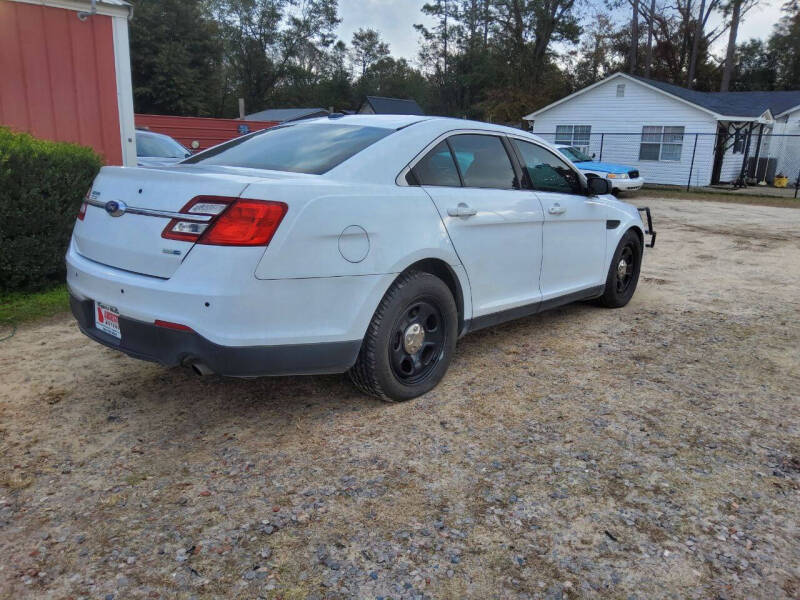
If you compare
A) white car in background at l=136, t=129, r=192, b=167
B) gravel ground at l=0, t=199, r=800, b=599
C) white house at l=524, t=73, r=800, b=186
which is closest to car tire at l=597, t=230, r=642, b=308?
gravel ground at l=0, t=199, r=800, b=599

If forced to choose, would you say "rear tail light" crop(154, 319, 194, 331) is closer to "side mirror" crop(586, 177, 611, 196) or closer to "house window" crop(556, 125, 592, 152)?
"side mirror" crop(586, 177, 611, 196)

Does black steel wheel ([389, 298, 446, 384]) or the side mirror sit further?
the side mirror

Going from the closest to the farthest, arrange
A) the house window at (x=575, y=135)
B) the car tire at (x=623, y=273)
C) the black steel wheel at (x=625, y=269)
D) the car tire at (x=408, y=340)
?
1. the car tire at (x=408, y=340)
2. the car tire at (x=623, y=273)
3. the black steel wheel at (x=625, y=269)
4. the house window at (x=575, y=135)

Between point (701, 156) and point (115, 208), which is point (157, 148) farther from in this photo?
point (701, 156)

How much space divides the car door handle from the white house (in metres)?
20.6

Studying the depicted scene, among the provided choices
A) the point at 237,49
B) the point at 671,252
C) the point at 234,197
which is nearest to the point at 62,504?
the point at 234,197

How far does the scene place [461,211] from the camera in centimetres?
354

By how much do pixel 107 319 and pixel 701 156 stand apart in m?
23.7

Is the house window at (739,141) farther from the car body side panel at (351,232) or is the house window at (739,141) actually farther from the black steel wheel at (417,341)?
the car body side panel at (351,232)

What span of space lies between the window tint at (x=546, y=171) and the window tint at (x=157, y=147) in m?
6.70

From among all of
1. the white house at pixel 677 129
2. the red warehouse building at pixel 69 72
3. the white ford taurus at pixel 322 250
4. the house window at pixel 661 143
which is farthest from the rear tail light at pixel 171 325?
the house window at pixel 661 143

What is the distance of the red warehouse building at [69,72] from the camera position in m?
6.73

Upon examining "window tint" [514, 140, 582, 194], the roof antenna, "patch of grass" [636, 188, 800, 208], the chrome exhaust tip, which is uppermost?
the roof antenna

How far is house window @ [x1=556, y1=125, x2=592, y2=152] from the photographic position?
25.4 meters
